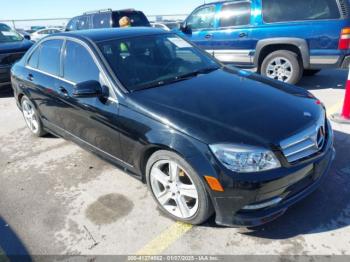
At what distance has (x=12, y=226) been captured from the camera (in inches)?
122

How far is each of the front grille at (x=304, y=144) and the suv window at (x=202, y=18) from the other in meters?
5.56

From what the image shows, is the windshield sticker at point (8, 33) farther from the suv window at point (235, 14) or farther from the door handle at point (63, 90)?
the door handle at point (63, 90)

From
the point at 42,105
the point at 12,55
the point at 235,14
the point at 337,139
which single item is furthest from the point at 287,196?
the point at 12,55

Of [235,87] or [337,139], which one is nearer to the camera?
[235,87]

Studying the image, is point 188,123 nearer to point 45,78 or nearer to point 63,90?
point 63,90

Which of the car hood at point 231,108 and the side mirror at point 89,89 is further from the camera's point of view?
the side mirror at point 89,89

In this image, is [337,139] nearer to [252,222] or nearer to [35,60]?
[252,222]

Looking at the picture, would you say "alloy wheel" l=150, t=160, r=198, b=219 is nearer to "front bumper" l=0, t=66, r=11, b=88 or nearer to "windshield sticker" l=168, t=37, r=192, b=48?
"windshield sticker" l=168, t=37, r=192, b=48

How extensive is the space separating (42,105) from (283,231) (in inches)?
139

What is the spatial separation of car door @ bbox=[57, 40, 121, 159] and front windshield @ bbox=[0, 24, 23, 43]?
627 cm

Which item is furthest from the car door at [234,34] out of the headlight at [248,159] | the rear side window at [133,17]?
the headlight at [248,159]

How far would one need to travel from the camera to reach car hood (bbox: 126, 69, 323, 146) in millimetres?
2523

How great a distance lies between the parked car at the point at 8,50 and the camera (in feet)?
26.5

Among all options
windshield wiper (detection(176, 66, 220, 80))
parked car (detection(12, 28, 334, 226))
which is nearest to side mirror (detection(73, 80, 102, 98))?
parked car (detection(12, 28, 334, 226))
